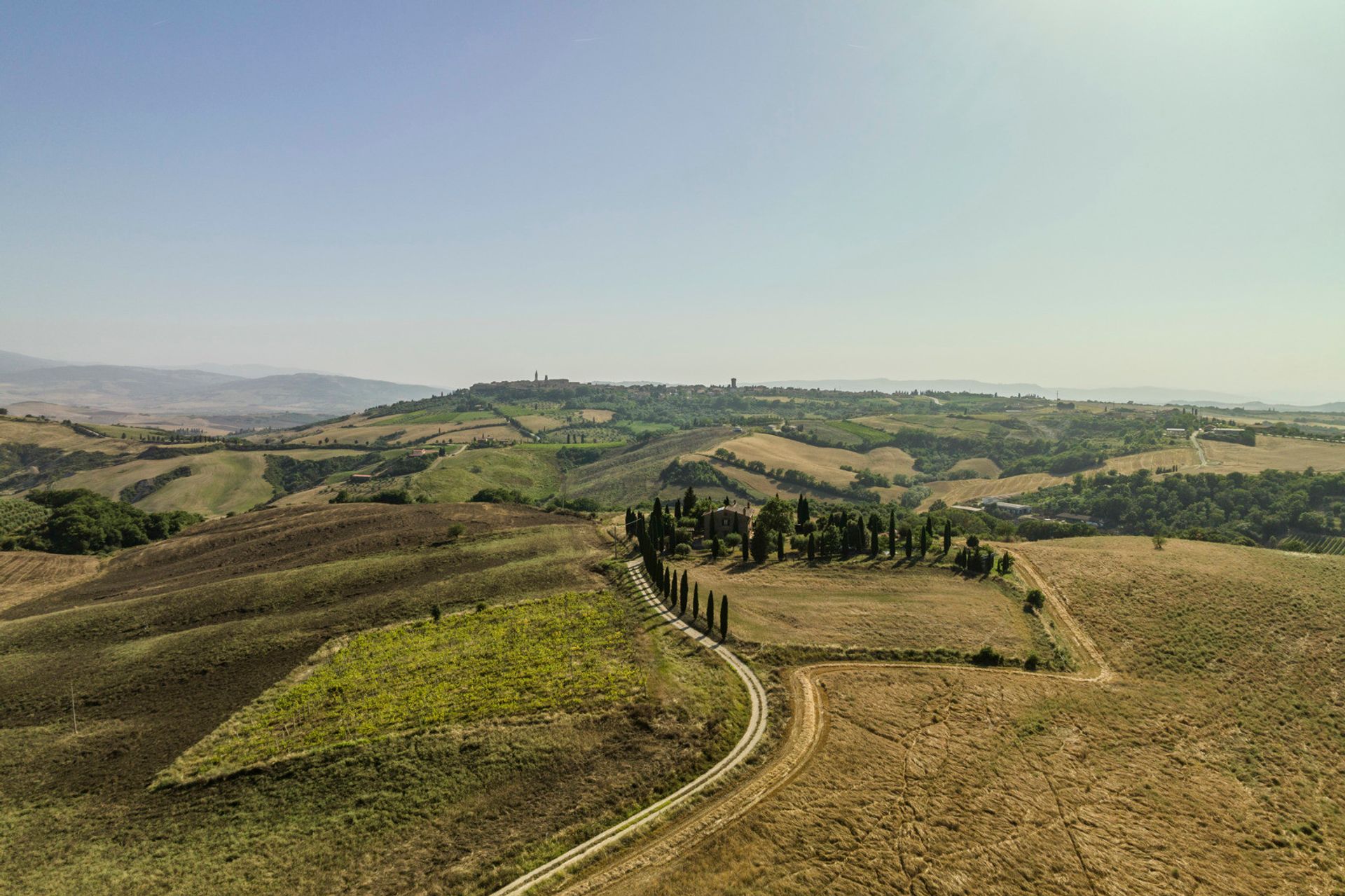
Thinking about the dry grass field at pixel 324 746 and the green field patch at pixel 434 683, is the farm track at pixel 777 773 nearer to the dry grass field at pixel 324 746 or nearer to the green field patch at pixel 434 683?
the dry grass field at pixel 324 746

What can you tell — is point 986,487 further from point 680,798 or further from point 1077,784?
point 680,798

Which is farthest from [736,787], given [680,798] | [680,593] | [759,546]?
[759,546]

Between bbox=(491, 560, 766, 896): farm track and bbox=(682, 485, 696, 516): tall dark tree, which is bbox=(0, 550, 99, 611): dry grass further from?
bbox=(682, 485, 696, 516): tall dark tree

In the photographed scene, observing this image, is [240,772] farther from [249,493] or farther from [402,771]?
[249,493]

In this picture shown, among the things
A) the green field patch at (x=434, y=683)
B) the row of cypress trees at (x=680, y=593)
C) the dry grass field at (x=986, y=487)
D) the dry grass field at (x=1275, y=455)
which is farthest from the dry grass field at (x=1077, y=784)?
the dry grass field at (x=1275, y=455)

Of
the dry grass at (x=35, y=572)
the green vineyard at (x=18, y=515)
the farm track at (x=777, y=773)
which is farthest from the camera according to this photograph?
the green vineyard at (x=18, y=515)

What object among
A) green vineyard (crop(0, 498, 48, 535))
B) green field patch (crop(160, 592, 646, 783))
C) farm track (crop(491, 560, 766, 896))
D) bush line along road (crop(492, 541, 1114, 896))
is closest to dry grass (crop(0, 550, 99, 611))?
green vineyard (crop(0, 498, 48, 535))
